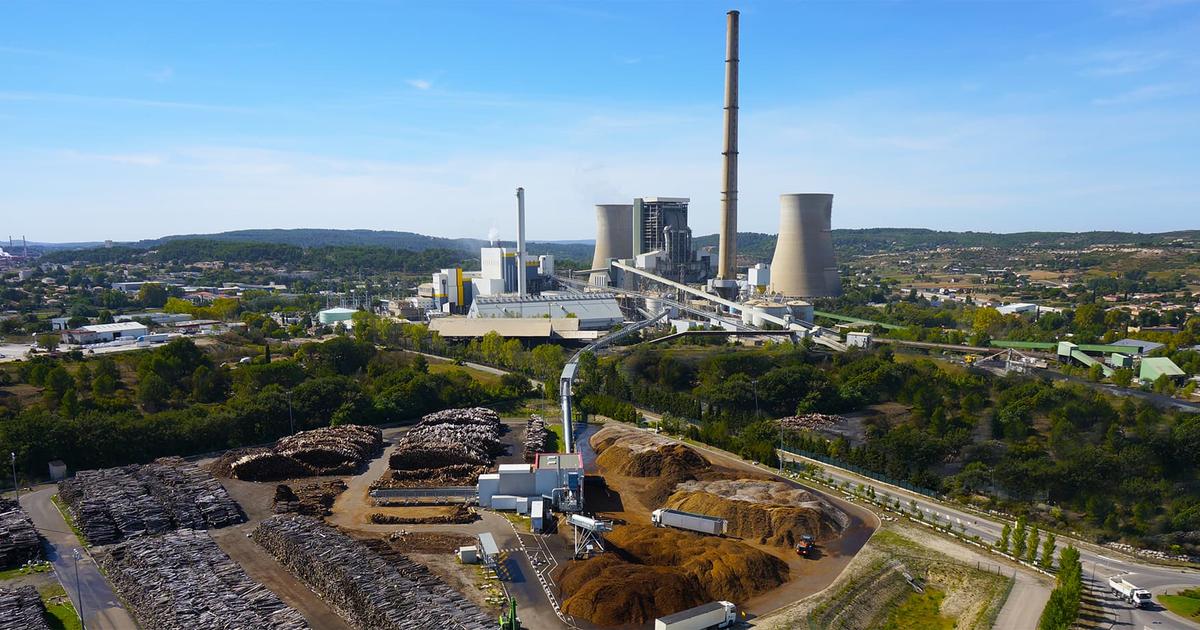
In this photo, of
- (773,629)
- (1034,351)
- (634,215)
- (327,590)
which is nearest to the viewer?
(773,629)

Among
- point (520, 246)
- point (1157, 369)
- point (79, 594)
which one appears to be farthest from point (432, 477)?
point (1157, 369)

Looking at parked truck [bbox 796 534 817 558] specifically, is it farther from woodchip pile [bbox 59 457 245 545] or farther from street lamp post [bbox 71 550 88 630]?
street lamp post [bbox 71 550 88 630]

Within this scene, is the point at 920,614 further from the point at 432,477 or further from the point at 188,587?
the point at 188,587

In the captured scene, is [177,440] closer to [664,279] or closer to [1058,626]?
[1058,626]

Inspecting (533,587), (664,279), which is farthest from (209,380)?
(664,279)

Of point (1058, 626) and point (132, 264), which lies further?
point (132, 264)

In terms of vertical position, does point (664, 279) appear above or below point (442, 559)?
above

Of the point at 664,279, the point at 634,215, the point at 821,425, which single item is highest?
the point at 634,215

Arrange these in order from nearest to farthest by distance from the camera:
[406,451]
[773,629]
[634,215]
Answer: [773,629], [406,451], [634,215]

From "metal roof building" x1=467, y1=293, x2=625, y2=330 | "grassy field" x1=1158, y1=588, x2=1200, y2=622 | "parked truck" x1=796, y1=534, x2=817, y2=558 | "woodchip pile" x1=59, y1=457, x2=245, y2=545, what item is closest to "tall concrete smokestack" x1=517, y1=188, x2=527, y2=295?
"metal roof building" x1=467, y1=293, x2=625, y2=330
